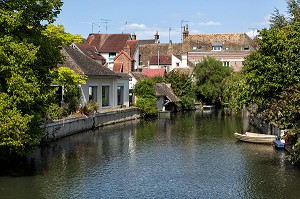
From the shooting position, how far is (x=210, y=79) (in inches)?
2906

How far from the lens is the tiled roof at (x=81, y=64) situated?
1700 inches

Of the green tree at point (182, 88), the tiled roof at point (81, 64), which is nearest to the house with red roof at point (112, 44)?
the green tree at point (182, 88)

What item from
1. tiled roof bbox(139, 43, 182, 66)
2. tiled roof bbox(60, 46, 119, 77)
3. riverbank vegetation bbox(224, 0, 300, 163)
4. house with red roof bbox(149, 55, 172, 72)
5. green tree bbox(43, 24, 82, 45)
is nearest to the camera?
riverbank vegetation bbox(224, 0, 300, 163)

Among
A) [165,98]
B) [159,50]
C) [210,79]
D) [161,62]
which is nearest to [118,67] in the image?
[165,98]

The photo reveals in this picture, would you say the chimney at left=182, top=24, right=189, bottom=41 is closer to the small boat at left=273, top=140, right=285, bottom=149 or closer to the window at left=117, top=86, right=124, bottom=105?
the window at left=117, top=86, right=124, bottom=105

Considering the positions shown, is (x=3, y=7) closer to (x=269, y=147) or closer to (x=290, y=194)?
(x=290, y=194)

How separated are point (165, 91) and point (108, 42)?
891 inches

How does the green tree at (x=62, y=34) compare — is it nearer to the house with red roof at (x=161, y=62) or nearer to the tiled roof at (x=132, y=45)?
the tiled roof at (x=132, y=45)

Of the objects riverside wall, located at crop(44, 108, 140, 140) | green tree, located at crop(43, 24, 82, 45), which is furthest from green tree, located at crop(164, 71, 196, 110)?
green tree, located at crop(43, 24, 82, 45)

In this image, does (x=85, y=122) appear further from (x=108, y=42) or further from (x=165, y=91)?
(x=108, y=42)

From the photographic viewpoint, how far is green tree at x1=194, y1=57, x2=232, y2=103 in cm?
7275

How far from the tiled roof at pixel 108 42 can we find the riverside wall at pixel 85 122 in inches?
1130

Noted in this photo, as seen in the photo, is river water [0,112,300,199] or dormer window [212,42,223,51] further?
dormer window [212,42,223,51]

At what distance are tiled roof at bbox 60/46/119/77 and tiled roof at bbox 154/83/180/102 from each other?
1464 centimetres
